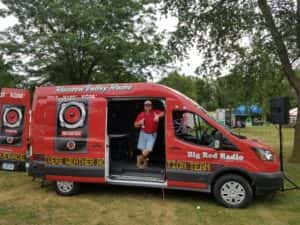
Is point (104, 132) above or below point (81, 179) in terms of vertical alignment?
above

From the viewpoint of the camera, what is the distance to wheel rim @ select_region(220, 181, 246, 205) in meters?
7.17

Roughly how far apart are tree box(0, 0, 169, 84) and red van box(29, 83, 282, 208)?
10910mm

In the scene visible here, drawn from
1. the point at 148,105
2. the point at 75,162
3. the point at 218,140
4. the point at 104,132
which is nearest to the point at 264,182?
the point at 218,140

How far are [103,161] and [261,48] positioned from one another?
22.6 ft

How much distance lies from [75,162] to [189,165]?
2.51m

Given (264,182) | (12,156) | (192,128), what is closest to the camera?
(264,182)

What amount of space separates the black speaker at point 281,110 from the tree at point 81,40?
11561 millimetres

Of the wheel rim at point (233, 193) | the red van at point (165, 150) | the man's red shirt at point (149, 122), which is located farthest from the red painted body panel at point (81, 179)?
the wheel rim at point (233, 193)

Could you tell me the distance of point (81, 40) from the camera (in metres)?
19.0

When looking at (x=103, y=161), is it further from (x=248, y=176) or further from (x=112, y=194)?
(x=248, y=176)

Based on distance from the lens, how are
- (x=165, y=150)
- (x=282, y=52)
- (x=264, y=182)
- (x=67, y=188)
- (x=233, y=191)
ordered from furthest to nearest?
(x=282, y=52)
(x=67, y=188)
(x=165, y=150)
(x=233, y=191)
(x=264, y=182)

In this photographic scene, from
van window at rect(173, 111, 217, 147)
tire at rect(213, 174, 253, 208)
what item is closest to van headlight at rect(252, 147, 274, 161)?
tire at rect(213, 174, 253, 208)

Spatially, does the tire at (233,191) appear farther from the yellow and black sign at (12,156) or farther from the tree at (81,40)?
the tree at (81,40)

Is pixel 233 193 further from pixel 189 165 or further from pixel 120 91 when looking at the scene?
pixel 120 91
